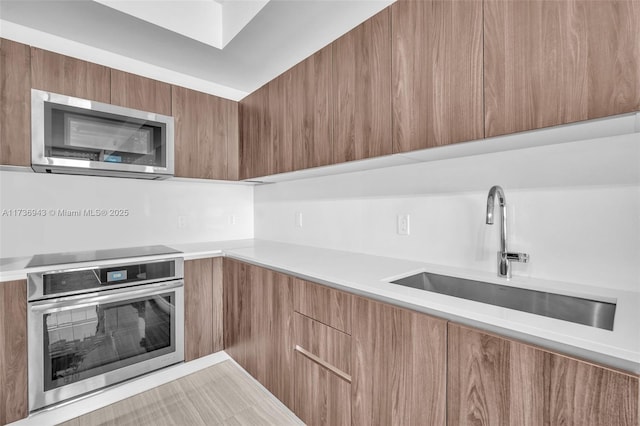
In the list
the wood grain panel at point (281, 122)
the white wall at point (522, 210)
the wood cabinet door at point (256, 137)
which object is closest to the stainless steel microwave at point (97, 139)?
the wood cabinet door at point (256, 137)

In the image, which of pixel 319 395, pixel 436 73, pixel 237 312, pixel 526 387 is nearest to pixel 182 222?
pixel 237 312

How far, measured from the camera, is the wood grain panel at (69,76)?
1.66 meters

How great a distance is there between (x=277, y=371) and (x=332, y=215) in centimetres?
107

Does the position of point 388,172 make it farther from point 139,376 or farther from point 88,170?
point 139,376

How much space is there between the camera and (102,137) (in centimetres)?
186

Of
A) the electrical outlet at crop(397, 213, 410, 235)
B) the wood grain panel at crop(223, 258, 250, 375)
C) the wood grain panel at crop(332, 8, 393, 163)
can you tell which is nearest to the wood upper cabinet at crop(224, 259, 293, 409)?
the wood grain panel at crop(223, 258, 250, 375)

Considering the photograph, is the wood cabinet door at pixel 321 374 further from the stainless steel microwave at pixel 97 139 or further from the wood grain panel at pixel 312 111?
the stainless steel microwave at pixel 97 139

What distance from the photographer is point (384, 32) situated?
4.44 feet

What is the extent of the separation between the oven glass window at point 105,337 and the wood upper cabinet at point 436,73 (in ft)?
6.04

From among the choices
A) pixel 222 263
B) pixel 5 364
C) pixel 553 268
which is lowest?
pixel 5 364

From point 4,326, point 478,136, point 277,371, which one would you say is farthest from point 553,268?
point 4,326

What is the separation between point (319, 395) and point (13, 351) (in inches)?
62.0

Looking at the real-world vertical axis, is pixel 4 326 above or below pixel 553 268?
below

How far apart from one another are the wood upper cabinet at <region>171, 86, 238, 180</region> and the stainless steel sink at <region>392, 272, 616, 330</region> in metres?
1.82
